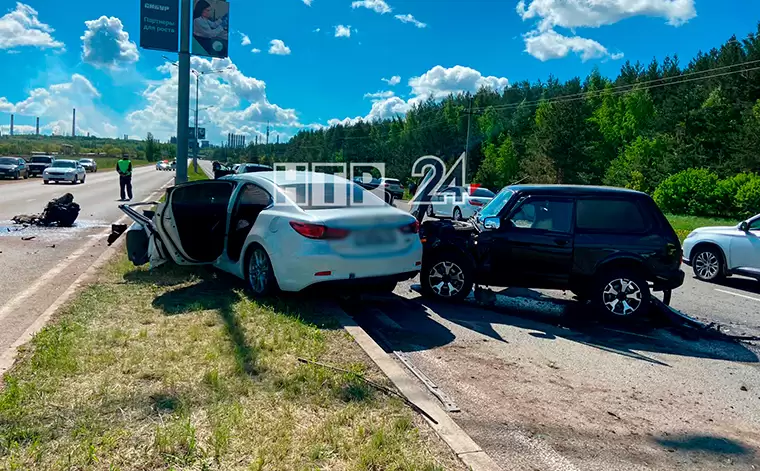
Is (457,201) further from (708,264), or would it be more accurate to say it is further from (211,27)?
(708,264)

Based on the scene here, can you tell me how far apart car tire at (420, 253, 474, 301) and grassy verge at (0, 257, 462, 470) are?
2039mm

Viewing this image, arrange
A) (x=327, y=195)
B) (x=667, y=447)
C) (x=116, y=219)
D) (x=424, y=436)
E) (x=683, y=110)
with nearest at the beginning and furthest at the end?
(x=424, y=436) < (x=667, y=447) < (x=327, y=195) < (x=116, y=219) < (x=683, y=110)

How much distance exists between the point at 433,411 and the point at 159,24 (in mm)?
11092

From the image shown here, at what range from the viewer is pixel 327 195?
23.0ft

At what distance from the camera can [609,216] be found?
A: 7109 millimetres

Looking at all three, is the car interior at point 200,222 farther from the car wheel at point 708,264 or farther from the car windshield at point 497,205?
the car wheel at point 708,264

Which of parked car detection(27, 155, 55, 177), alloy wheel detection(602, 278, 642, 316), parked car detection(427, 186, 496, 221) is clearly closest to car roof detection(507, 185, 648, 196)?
alloy wheel detection(602, 278, 642, 316)

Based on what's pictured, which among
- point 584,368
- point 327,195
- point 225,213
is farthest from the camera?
point 225,213

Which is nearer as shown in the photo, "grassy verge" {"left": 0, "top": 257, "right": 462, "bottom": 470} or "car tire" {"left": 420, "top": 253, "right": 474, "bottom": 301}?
"grassy verge" {"left": 0, "top": 257, "right": 462, "bottom": 470}

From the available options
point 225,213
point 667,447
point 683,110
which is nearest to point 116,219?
point 225,213

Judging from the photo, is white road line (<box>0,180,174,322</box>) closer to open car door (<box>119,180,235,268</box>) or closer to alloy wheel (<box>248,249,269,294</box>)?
open car door (<box>119,180,235,268</box>)

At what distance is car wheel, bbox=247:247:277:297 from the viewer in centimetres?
656

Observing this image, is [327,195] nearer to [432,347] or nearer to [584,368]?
[432,347]

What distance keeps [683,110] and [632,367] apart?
51.3 m
